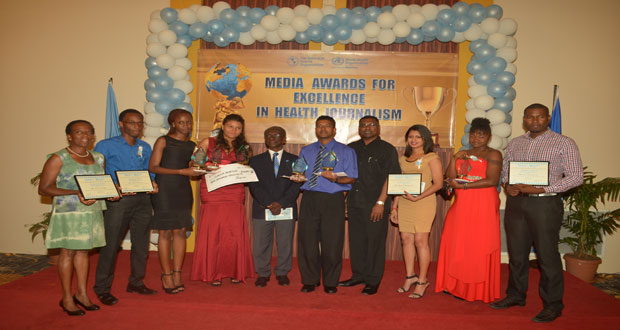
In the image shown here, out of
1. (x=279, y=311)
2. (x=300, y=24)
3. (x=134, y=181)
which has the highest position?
(x=300, y=24)

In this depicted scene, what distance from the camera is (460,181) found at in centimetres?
400

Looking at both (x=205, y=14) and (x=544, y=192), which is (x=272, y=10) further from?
(x=544, y=192)

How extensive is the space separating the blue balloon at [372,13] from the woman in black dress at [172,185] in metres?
2.95

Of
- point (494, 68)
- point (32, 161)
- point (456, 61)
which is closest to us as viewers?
point (494, 68)

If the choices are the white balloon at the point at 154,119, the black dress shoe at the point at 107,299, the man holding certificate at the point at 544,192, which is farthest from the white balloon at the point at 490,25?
the black dress shoe at the point at 107,299

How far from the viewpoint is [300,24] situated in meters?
5.43

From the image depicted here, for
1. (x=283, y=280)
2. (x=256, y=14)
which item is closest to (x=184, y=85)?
(x=256, y=14)

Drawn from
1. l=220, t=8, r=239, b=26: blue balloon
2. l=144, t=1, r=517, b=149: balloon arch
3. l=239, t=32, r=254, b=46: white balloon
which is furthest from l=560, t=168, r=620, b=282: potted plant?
l=220, t=8, r=239, b=26: blue balloon

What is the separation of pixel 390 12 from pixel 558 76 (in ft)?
9.11

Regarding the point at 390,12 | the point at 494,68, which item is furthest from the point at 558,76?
the point at 390,12

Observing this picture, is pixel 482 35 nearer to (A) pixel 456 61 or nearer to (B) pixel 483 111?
(A) pixel 456 61

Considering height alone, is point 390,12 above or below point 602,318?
above

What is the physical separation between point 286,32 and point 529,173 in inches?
140

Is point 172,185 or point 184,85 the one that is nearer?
point 172,185
